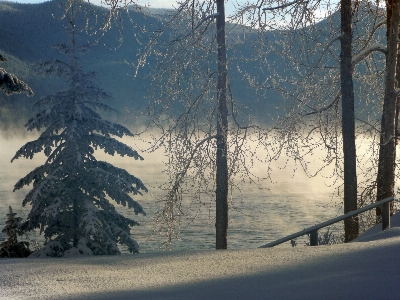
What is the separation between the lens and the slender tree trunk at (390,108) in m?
15.3

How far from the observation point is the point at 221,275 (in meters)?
7.52

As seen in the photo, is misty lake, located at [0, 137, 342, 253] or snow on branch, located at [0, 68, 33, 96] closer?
snow on branch, located at [0, 68, 33, 96]

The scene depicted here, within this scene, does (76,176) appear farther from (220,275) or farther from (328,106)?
(220,275)

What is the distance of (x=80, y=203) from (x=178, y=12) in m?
8.28

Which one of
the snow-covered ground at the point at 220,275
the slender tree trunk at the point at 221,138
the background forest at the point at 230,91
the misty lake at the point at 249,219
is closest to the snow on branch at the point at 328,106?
the background forest at the point at 230,91

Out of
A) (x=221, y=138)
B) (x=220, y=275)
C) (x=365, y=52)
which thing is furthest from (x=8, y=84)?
(x=220, y=275)

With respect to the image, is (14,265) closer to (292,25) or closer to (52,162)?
(292,25)

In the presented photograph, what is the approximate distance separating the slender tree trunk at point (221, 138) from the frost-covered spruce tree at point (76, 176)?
4.36 meters

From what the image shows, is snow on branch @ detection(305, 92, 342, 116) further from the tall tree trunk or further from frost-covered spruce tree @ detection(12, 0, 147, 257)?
frost-covered spruce tree @ detection(12, 0, 147, 257)

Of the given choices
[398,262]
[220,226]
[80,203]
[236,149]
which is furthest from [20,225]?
[398,262]

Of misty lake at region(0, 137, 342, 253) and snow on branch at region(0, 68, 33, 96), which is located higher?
snow on branch at region(0, 68, 33, 96)

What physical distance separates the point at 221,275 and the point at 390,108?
992cm

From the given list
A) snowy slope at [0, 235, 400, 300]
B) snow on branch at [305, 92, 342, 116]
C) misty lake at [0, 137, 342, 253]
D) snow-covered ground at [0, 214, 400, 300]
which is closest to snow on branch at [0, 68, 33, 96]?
snow-covered ground at [0, 214, 400, 300]

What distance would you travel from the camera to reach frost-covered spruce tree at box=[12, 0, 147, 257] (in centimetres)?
1877
